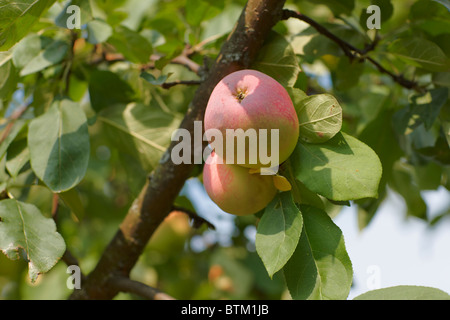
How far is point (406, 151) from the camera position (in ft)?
3.03

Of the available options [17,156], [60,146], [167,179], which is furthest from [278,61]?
[17,156]

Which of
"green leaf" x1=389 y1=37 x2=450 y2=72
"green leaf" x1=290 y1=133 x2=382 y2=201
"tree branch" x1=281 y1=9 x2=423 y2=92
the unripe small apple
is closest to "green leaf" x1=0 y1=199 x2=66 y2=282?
the unripe small apple

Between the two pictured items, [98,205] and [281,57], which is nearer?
[281,57]

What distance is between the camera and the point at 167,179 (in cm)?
74

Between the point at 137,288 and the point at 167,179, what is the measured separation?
193 mm

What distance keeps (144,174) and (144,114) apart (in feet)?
0.39

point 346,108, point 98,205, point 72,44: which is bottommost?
point 98,205

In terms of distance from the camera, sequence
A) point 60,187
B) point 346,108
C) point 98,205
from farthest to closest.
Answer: point 98,205 < point 346,108 < point 60,187

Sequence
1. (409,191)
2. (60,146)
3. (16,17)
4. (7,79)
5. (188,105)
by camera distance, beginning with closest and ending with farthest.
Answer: (16,17) < (60,146) < (7,79) < (188,105) < (409,191)

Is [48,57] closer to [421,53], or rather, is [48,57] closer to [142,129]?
[142,129]

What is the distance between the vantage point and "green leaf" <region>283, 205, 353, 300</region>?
1.73 ft

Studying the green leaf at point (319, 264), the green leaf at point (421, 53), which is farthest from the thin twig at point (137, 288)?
the green leaf at point (421, 53)
